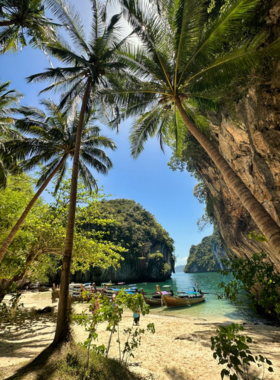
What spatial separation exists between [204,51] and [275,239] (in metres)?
5.46

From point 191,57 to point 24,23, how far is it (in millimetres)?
6283

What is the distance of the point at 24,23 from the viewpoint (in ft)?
22.7

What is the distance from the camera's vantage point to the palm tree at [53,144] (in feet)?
30.5

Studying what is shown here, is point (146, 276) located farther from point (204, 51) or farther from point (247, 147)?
point (204, 51)

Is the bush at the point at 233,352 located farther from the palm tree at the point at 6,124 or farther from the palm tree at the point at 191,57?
the palm tree at the point at 6,124

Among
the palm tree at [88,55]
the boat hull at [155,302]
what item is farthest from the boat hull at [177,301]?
the palm tree at [88,55]

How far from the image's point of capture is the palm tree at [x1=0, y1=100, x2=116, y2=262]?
9305 mm

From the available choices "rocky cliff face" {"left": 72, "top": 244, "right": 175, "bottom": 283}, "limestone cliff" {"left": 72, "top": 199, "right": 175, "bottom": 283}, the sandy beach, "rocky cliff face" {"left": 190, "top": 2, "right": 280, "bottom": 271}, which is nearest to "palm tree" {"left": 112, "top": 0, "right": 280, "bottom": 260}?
"rocky cliff face" {"left": 190, "top": 2, "right": 280, "bottom": 271}

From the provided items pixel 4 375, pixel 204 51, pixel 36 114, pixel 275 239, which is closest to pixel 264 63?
pixel 204 51

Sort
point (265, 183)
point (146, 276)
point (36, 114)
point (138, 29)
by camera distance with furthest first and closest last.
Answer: point (146, 276)
point (36, 114)
point (265, 183)
point (138, 29)

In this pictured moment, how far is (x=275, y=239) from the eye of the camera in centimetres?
320

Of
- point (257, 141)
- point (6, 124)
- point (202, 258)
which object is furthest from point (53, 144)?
point (202, 258)

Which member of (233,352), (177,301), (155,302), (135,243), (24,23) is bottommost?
(155,302)

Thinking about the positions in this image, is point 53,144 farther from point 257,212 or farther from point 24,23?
point 257,212
